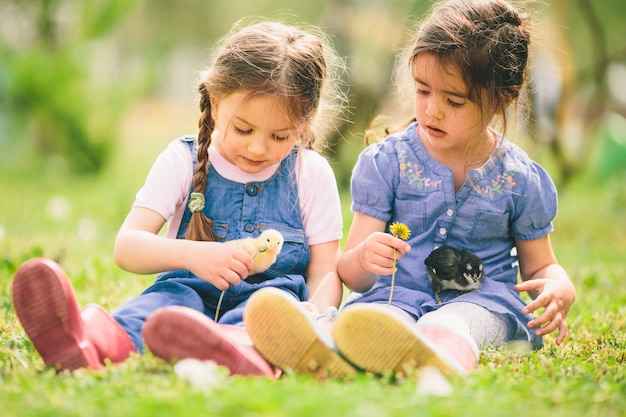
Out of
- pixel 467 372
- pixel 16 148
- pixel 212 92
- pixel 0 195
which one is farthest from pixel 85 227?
pixel 16 148

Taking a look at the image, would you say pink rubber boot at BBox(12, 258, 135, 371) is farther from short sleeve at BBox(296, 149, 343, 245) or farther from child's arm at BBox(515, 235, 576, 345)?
child's arm at BBox(515, 235, 576, 345)

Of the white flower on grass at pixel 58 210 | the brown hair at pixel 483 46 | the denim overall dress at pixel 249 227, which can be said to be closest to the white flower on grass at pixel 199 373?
→ the denim overall dress at pixel 249 227

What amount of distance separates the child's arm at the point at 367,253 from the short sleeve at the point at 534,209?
509 mm

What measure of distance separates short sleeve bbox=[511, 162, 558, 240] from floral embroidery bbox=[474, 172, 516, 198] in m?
0.06

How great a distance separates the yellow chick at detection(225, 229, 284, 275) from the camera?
281 centimetres

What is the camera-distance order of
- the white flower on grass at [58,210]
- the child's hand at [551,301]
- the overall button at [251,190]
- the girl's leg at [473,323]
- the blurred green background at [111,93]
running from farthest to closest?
the blurred green background at [111,93] < the white flower on grass at [58,210] < the overall button at [251,190] < the child's hand at [551,301] < the girl's leg at [473,323]

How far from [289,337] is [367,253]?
2.06 ft

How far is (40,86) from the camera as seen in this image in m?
9.38

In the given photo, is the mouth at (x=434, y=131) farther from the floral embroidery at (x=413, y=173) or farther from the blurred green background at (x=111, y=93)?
the blurred green background at (x=111, y=93)

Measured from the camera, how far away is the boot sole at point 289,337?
224 cm

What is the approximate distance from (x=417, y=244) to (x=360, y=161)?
A: 1.29 feet

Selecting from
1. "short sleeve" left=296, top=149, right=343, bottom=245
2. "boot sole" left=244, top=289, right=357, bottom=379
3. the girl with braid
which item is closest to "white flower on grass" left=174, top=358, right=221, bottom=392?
Result: "boot sole" left=244, top=289, right=357, bottom=379

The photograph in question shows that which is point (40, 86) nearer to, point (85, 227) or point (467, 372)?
point (85, 227)

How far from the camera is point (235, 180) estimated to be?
3043 millimetres
